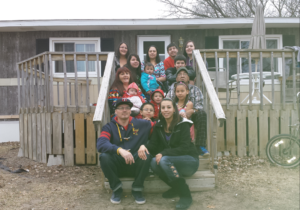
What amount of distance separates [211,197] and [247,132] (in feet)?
7.25

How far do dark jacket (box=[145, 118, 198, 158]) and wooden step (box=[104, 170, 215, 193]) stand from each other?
305 millimetres

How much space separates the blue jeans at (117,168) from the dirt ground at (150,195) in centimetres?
21

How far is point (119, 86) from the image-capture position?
4000mm

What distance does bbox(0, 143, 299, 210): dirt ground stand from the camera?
2.85 metres

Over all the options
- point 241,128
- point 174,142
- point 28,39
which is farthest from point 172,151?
point 28,39

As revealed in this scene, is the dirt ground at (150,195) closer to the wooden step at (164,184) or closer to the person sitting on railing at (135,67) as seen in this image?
the wooden step at (164,184)

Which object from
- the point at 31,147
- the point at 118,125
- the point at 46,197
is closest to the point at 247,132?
the point at 118,125

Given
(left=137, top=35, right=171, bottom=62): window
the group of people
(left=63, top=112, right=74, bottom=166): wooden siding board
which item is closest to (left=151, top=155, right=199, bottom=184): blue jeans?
the group of people

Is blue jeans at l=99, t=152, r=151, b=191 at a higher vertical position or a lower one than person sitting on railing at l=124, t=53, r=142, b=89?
lower

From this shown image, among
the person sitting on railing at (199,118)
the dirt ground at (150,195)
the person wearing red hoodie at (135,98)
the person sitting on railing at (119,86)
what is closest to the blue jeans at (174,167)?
the dirt ground at (150,195)

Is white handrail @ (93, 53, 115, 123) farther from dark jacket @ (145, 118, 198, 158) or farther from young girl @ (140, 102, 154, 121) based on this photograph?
dark jacket @ (145, 118, 198, 158)

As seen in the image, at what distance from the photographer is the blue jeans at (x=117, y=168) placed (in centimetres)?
286

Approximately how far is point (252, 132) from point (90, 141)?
9.43 feet

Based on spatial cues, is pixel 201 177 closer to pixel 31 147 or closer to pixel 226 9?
pixel 31 147
